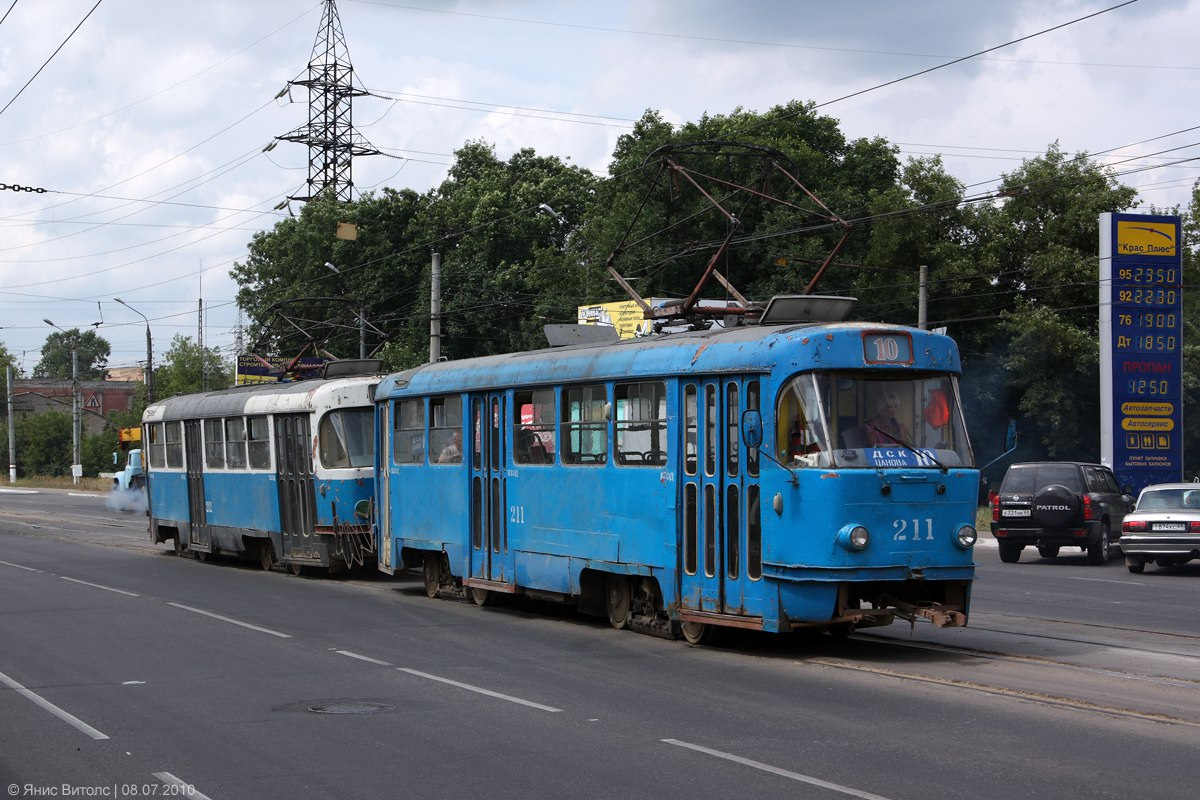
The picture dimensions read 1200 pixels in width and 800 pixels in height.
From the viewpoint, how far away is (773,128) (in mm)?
52594

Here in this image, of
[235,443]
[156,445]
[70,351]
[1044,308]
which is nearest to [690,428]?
[235,443]

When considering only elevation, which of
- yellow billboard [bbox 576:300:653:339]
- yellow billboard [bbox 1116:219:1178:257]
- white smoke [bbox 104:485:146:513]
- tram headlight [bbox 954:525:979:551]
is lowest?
white smoke [bbox 104:485:146:513]

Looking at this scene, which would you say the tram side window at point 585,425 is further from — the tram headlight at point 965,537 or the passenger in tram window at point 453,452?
the tram headlight at point 965,537

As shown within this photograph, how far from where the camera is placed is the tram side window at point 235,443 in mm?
24797

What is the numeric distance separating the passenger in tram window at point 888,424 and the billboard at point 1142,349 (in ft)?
74.2

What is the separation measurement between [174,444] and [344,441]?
8.00 m

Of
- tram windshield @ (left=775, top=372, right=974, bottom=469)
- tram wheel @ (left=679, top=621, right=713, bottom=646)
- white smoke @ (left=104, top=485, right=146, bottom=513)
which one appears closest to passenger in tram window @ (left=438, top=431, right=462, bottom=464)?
tram wheel @ (left=679, top=621, right=713, bottom=646)

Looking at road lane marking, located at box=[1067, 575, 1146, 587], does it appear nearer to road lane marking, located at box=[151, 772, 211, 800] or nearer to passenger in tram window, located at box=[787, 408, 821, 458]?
passenger in tram window, located at box=[787, 408, 821, 458]

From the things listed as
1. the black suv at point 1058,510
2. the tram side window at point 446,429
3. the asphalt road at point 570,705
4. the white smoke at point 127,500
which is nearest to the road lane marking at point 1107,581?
the black suv at point 1058,510

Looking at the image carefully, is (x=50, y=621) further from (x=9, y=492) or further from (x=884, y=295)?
(x=9, y=492)

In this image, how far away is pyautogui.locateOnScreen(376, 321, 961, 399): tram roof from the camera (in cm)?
1223

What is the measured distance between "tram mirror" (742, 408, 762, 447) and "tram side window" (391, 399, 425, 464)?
721cm

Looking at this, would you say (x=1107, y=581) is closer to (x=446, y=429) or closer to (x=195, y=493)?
(x=446, y=429)

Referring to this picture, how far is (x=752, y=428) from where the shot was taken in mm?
12219
